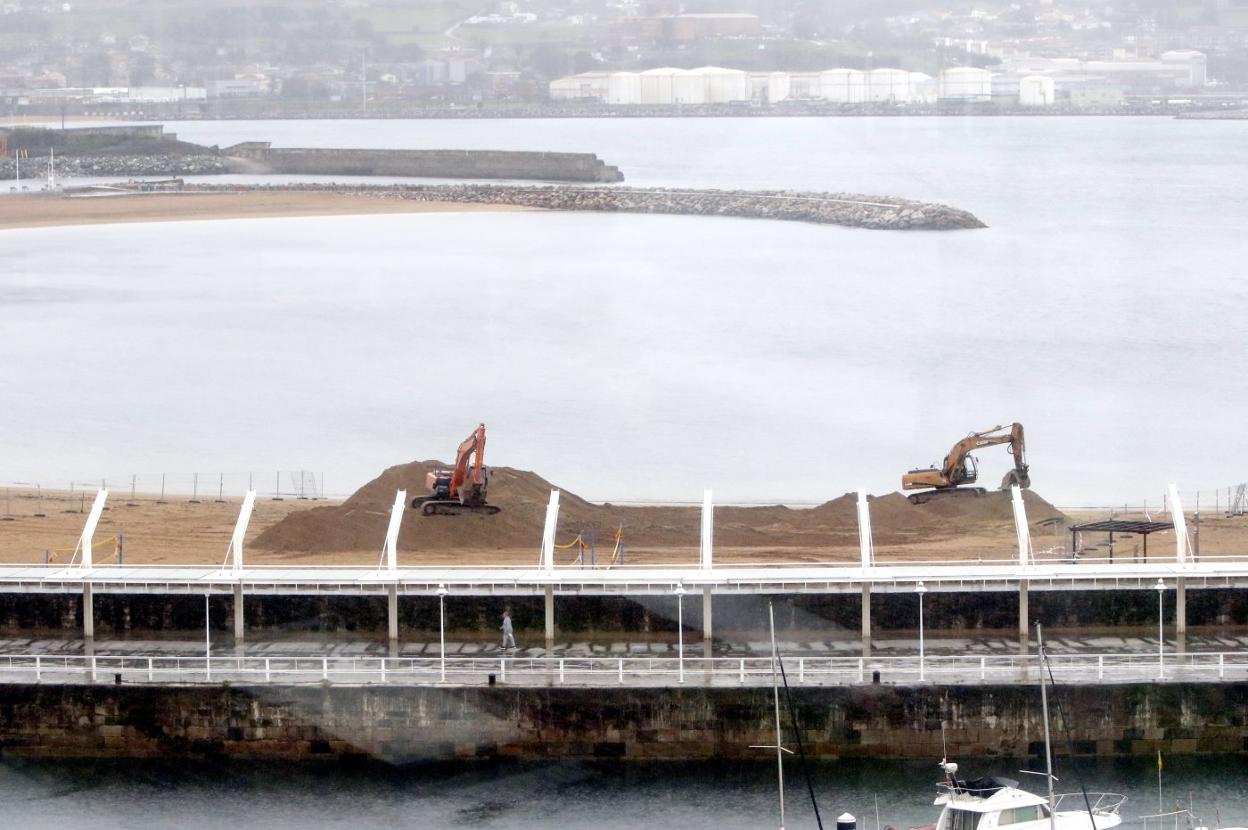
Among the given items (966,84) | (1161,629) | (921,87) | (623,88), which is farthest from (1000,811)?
(623,88)

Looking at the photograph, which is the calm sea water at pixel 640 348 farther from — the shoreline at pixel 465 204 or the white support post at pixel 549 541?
the white support post at pixel 549 541

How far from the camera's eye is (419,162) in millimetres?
109875

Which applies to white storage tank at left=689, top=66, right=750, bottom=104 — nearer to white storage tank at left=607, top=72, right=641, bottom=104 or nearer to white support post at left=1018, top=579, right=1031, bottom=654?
white storage tank at left=607, top=72, right=641, bottom=104

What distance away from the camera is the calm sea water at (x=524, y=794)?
1681cm

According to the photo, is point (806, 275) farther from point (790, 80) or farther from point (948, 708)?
point (790, 80)

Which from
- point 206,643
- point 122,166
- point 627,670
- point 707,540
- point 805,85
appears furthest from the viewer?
point 805,85

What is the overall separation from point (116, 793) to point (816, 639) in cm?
688

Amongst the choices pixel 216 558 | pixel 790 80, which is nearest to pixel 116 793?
pixel 216 558

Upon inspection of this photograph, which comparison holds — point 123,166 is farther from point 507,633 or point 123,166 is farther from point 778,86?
point 507,633

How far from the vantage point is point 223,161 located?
4350 inches

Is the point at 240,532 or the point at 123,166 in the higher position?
the point at 123,166

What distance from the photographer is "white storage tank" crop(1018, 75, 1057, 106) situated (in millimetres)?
153625

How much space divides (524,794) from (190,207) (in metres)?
74.2

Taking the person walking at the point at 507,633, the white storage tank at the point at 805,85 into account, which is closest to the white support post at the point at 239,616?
the person walking at the point at 507,633
